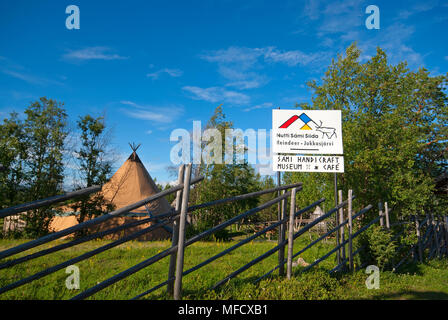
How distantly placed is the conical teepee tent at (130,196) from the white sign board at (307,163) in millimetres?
7946

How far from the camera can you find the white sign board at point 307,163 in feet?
20.5

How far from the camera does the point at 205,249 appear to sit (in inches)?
329

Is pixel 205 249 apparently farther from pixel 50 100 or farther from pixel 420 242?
pixel 50 100

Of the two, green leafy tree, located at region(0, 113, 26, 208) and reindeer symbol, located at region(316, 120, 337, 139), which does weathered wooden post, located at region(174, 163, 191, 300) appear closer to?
reindeer symbol, located at region(316, 120, 337, 139)

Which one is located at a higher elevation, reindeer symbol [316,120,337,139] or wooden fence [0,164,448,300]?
reindeer symbol [316,120,337,139]

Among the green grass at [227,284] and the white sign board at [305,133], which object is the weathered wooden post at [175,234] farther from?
the white sign board at [305,133]

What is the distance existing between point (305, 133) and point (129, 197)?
9.42 meters

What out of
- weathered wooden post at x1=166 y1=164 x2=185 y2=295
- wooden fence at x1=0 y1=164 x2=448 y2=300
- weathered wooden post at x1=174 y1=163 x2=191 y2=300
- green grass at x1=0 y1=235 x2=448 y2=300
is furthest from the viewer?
green grass at x1=0 y1=235 x2=448 y2=300

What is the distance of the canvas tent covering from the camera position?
12.3 metres

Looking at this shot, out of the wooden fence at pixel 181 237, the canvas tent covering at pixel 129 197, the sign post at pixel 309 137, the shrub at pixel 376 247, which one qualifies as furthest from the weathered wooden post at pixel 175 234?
the canvas tent covering at pixel 129 197

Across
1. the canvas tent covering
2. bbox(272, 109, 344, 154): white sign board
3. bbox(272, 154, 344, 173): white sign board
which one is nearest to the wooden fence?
bbox(272, 154, 344, 173): white sign board
